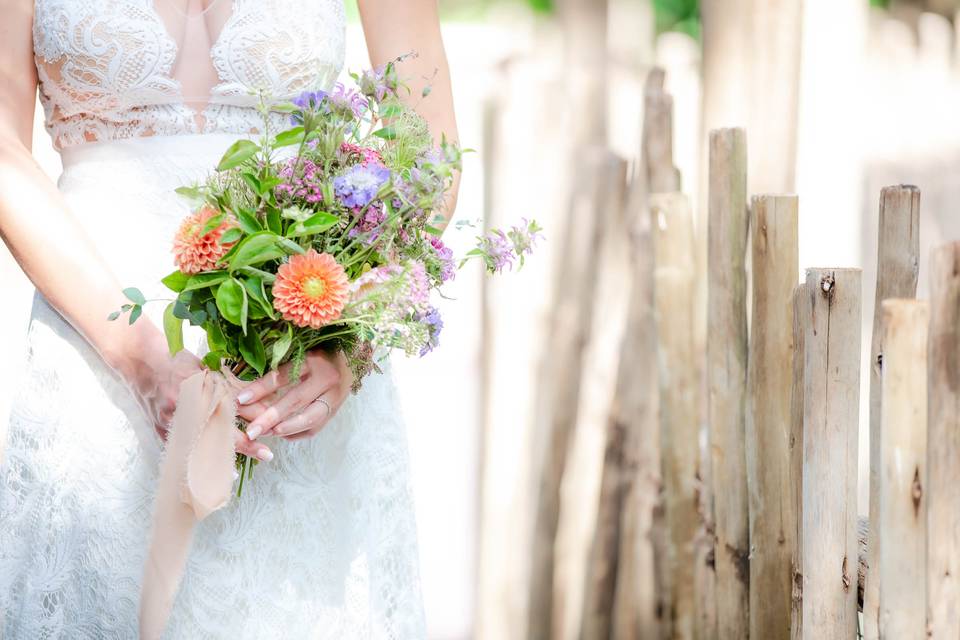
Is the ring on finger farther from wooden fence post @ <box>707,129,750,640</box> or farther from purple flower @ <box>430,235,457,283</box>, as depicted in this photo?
wooden fence post @ <box>707,129,750,640</box>

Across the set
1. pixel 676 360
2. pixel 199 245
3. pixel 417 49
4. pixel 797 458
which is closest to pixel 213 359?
pixel 199 245

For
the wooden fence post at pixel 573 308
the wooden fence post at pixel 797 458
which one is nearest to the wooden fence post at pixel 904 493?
the wooden fence post at pixel 797 458

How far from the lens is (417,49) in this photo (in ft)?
4.61

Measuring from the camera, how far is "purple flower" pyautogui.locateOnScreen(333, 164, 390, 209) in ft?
3.28

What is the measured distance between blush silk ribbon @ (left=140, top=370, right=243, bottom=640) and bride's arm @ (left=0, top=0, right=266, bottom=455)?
6 centimetres

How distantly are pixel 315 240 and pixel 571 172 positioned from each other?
1.70 metres

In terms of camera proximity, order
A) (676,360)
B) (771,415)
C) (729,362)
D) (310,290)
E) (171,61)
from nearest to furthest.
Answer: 1. (310,290)
2. (171,61)
3. (771,415)
4. (729,362)
5. (676,360)

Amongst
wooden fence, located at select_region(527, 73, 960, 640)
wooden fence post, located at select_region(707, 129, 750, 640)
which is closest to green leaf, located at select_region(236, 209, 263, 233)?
wooden fence, located at select_region(527, 73, 960, 640)

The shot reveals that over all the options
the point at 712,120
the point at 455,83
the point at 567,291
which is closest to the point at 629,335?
the point at 567,291

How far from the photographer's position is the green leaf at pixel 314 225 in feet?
3.23

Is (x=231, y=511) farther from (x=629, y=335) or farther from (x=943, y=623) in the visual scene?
(x=629, y=335)

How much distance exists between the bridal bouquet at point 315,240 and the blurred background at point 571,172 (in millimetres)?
1569

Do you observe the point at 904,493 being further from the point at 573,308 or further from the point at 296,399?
the point at 573,308

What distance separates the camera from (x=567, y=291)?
2.69 meters
